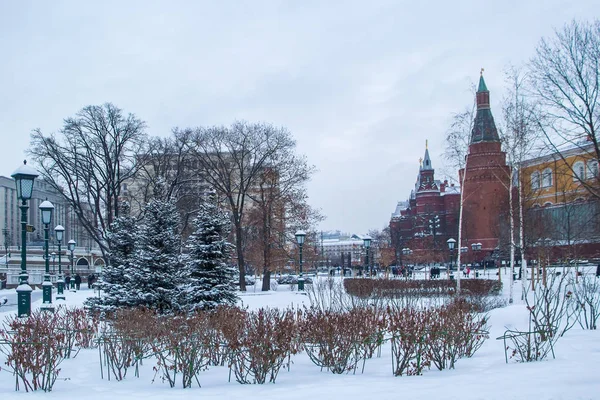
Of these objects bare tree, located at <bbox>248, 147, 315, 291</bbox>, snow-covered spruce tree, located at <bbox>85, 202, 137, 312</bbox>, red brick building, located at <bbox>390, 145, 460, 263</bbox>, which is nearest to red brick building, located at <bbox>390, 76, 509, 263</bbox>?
red brick building, located at <bbox>390, 145, 460, 263</bbox>

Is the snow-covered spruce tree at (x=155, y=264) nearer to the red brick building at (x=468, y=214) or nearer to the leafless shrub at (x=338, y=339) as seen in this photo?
the leafless shrub at (x=338, y=339)

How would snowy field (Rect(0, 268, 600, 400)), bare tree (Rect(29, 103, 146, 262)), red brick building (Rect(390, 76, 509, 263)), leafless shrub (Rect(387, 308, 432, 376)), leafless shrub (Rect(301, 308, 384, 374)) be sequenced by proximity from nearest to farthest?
snowy field (Rect(0, 268, 600, 400)) < leafless shrub (Rect(387, 308, 432, 376)) < leafless shrub (Rect(301, 308, 384, 374)) < bare tree (Rect(29, 103, 146, 262)) < red brick building (Rect(390, 76, 509, 263))

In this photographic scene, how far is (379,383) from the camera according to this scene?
25.2 ft

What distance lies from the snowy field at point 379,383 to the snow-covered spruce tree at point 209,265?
8939 mm

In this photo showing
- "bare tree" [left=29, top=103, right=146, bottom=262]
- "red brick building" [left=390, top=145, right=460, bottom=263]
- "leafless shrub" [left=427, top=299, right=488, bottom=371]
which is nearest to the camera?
"leafless shrub" [left=427, top=299, right=488, bottom=371]

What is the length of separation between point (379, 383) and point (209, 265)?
1237 cm

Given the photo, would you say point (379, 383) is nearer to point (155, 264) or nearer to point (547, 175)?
point (155, 264)

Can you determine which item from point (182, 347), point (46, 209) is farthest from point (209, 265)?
point (182, 347)

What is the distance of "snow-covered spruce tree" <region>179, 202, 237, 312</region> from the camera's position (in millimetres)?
18984

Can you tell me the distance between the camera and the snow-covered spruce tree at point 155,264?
1688 centimetres

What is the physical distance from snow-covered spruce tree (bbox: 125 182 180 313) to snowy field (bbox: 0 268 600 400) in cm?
687

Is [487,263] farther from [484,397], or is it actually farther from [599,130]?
[484,397]

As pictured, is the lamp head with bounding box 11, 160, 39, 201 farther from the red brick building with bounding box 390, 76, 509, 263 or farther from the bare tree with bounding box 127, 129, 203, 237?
the red brick building with bounding box 390, 76, 509, 263

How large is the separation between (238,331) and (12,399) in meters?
3.13
